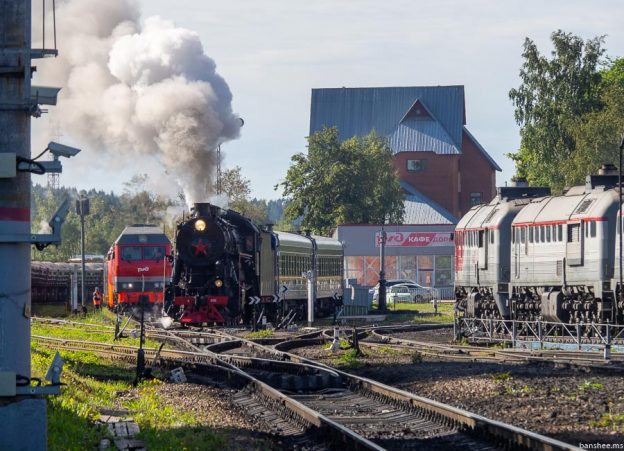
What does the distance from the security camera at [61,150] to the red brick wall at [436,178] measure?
86992 mm

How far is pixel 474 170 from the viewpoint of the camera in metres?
103

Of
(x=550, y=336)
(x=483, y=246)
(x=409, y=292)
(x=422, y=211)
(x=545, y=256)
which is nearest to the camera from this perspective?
(x=550, y=336)

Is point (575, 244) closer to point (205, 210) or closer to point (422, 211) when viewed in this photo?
point (205, 210)

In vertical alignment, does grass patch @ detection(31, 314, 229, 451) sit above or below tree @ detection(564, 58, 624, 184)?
below

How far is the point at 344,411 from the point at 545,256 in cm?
1976

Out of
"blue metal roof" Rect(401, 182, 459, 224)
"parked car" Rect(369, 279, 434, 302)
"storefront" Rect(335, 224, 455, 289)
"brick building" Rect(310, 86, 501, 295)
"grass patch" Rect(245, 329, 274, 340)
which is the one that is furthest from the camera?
"brick building" Rect(310, 86, 501, 295)

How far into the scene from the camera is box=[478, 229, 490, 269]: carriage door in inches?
1577

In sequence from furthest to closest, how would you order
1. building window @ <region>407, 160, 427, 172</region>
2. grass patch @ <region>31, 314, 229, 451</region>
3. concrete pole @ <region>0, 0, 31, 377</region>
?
building window @ <region>407, 160, 427, 172</region>
grass patch @ <region>31, 314, 229, 451</region>
concrete pole @ <region>0, 0, 31, 377</region>

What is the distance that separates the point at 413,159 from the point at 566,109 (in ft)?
95.4

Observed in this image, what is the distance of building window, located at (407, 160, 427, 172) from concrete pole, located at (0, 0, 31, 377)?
87.7m

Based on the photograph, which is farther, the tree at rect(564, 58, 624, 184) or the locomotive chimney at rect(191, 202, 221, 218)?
the tree at rect(564, 58, 624, 184)

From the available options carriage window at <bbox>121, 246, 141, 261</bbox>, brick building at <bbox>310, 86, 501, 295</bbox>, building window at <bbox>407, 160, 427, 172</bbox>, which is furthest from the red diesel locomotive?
building window at <bbox>407, 160, 427, 172</bbox>

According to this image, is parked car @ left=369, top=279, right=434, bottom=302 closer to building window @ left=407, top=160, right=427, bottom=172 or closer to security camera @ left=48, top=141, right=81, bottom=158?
building window @ left=407, top=160, right=427, bottom=172

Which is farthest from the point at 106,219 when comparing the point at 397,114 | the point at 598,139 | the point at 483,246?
the point at 483,246
